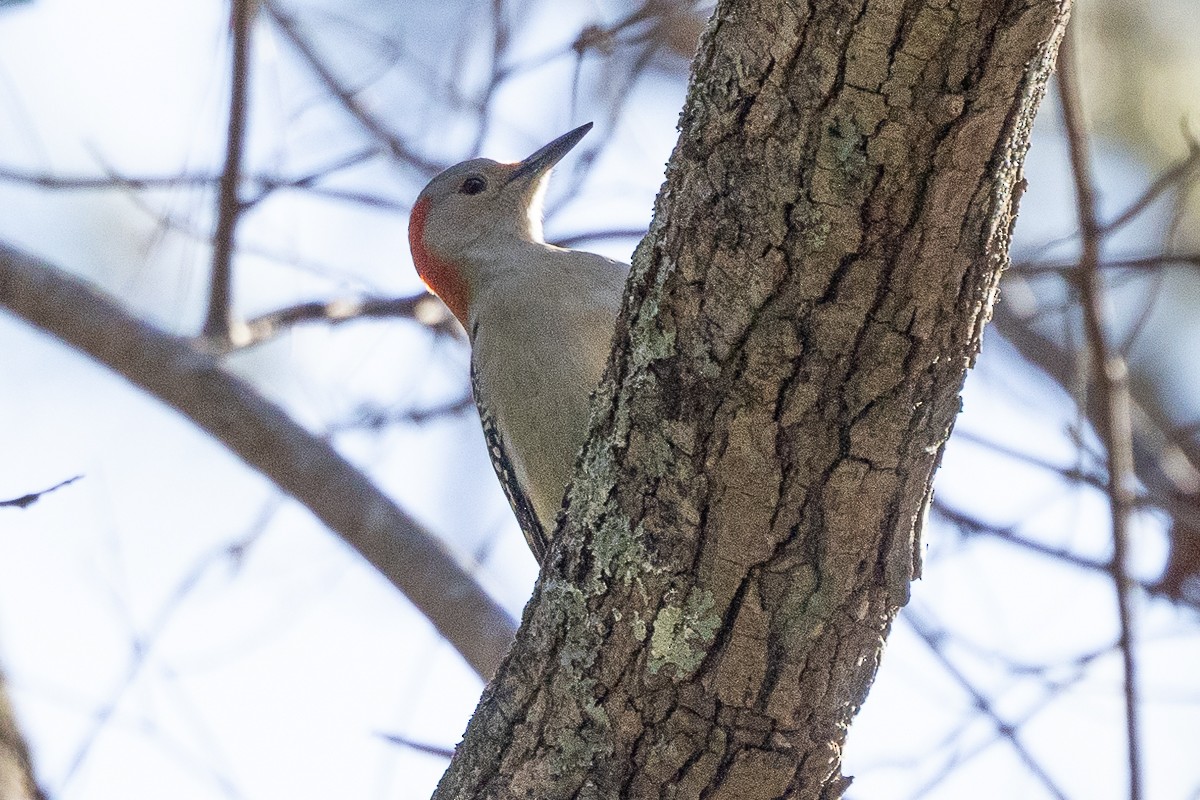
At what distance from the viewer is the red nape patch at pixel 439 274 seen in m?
5.79

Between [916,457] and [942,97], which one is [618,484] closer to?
[916,457]

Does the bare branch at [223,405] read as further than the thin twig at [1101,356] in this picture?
Yes

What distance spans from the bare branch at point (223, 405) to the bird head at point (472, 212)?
93 cm

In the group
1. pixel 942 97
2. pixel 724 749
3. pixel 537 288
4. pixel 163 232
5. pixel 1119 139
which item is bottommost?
pixel 724 749

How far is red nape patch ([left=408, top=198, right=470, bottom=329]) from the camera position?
228 inches

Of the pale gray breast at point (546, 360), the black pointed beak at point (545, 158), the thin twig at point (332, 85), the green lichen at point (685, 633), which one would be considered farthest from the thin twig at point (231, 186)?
the green lichen at point (685, 633)

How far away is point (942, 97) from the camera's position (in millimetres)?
2285

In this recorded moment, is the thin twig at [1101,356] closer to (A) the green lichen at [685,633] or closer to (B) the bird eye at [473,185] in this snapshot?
(A) the green lichen at [685,633]

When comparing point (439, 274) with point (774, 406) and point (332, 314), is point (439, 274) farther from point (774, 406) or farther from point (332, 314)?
point (774, 406)

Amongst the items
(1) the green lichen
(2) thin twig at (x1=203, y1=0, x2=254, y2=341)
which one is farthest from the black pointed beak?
(1) the green lichen

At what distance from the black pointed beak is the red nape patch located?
19.2 inches

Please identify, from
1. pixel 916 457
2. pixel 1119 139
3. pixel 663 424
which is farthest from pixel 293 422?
pixel 1119 139

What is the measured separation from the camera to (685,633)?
2.77 metres

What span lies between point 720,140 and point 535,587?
1.16 metres
